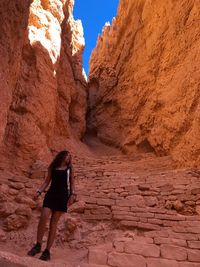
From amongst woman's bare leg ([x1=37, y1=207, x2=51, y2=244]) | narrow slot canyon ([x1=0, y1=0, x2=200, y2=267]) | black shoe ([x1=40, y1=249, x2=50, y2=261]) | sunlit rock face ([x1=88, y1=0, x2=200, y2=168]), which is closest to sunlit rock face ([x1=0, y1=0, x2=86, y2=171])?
narrow slot canyon ([x1=0, y1=0, x2=200, y2=267])

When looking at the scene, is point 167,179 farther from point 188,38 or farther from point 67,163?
point 188,38

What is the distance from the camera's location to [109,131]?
12484 millimetres

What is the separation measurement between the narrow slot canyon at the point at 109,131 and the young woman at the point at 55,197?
0.28 m

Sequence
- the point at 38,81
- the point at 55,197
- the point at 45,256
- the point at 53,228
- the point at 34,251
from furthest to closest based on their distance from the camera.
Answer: the point at 38,81, the point at 55,197, the point at 53,228, the point at 34,251, the point at 45,256

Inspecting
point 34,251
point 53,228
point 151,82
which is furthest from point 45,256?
A: point 151,82

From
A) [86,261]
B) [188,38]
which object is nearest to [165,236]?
[86,261]

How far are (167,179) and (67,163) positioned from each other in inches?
126

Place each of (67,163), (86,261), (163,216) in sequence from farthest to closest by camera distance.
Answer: (163,216), (67,163), (86,261)

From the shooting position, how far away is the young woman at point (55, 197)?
156 inches

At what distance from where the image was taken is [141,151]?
10.6 m

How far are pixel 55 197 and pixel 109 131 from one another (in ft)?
27.7

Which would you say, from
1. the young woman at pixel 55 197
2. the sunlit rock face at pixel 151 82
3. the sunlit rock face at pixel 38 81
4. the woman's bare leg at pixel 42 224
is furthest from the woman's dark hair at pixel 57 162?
the sunlit rock face at pixel 151 82

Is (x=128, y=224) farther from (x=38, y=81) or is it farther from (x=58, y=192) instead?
(x=38, y=81)

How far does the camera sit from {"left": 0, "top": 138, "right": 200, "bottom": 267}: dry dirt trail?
13.9 ft
